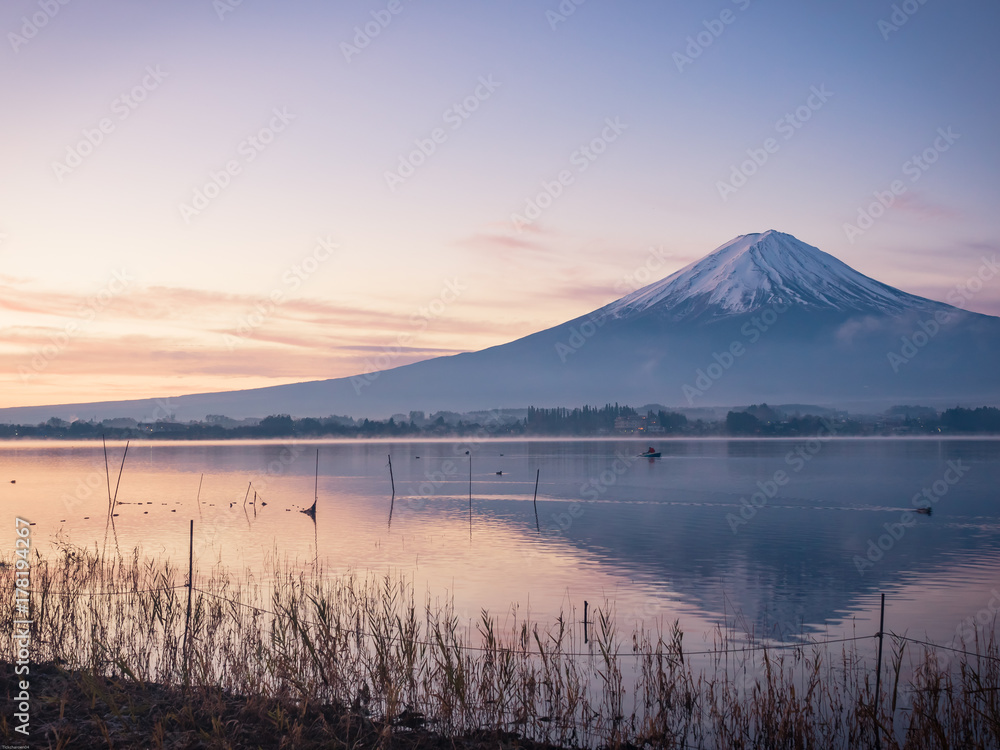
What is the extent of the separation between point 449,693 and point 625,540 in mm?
28714

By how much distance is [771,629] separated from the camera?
21594 millimetres

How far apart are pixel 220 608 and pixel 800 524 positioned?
35902 mm

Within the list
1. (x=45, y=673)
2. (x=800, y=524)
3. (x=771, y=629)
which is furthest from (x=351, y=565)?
(x=800, y=524)

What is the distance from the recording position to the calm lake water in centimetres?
2523

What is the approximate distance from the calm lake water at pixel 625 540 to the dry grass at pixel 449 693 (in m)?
4.67

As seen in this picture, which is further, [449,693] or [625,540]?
[625,540]

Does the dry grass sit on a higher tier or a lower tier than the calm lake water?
higher

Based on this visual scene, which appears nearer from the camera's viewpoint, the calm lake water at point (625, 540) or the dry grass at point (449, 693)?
the dry grass at point (449, 693)

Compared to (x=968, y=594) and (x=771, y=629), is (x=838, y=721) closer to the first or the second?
(x=771, y=629)

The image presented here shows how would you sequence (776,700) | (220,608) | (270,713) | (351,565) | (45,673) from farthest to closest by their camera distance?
(351,565) < (220,608) < (776,700) < (45,673) < (270,713)

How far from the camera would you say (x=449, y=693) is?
44.7 feet

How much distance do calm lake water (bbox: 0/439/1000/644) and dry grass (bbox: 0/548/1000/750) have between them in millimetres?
4665

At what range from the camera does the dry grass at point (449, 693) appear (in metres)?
11.6

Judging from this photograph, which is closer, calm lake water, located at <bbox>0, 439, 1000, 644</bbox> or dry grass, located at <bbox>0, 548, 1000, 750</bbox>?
dry grass, located at <bbox>0, 548, 1000, 750</bbox>
